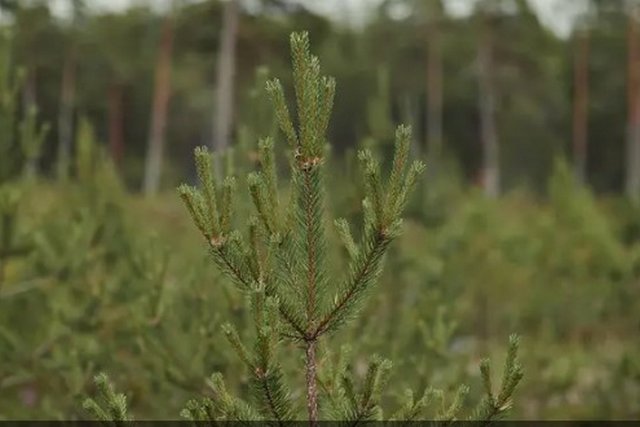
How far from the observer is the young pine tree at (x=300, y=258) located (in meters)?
2.46

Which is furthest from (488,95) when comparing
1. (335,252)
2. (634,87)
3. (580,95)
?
(335,252)

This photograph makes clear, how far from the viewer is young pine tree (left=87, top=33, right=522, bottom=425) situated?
8.07 feet

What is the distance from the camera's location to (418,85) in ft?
125

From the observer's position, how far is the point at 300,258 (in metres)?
2.62

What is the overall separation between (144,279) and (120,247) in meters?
1.63

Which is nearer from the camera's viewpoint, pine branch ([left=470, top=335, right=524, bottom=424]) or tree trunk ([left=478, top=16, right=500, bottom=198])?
pine branch ([left=470, top=335, right=524, bottom=424])

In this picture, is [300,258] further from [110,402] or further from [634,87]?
[634,87]

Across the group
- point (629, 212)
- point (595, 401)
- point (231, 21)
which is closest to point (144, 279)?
point (595, 401)

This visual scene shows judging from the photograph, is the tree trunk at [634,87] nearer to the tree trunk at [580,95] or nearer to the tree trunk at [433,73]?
the tree trunk at [580,95]

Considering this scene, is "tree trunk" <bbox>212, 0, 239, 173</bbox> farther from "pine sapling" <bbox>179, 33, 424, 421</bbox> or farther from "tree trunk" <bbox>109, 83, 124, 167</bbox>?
"pine sapling" <bbox>179, 33, 424, 421</bbox>

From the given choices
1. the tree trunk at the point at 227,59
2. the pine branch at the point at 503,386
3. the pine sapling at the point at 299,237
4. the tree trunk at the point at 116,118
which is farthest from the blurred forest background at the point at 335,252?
the pine branch at the point at 503,386

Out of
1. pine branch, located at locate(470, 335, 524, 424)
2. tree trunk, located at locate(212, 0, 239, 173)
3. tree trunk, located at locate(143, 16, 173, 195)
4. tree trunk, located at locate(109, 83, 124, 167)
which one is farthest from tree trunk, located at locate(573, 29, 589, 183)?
pine branch, located at locate(470, 335, 524, 424)

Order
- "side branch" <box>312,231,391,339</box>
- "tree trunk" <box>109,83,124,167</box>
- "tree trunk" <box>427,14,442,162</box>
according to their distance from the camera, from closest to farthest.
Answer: "side branch" <box>312,231,391,339</box>
"tree trunk" <box>109,83,124,167</box>
"tree trunk" <box>427,14,442,162</box>

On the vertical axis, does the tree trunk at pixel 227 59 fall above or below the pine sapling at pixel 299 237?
below
